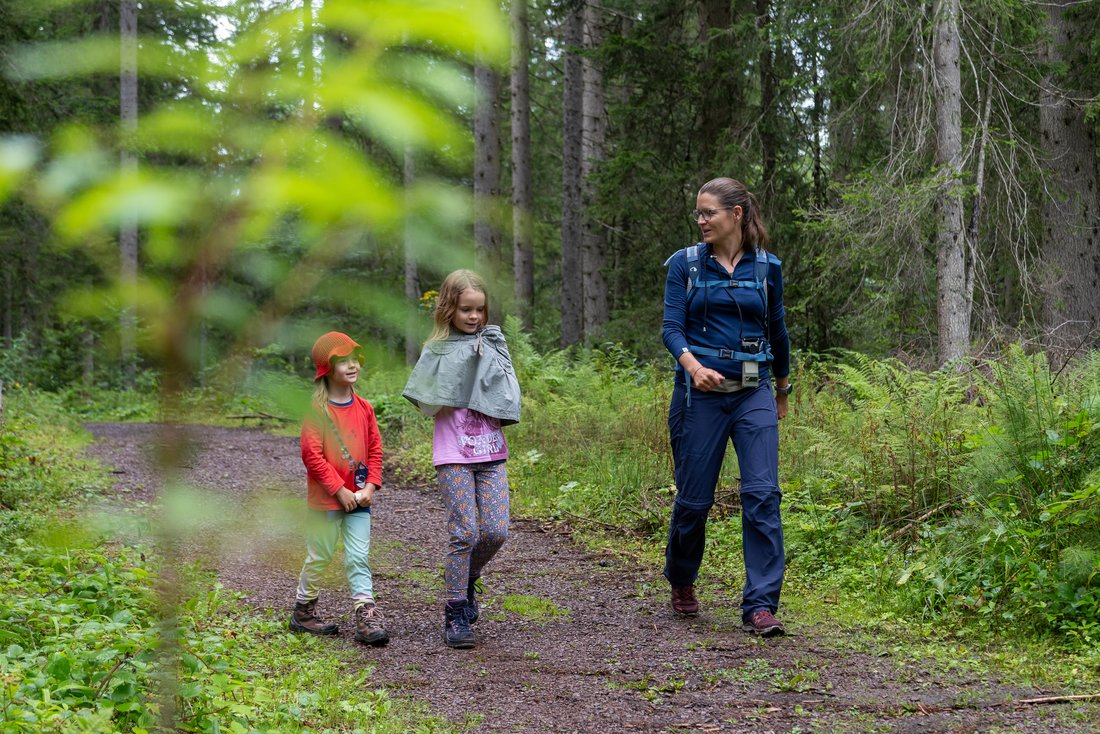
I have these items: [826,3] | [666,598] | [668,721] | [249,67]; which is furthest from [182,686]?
[826,3]

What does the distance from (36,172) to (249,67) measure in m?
0.36

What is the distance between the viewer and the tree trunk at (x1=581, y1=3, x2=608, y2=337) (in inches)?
682

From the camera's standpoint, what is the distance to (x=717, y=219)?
512 cm

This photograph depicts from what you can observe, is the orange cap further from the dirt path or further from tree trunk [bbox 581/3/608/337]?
tree trunk [bbox 581/3/608/337]

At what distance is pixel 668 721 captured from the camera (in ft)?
12.7

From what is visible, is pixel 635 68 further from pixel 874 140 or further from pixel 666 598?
pixel 666 598

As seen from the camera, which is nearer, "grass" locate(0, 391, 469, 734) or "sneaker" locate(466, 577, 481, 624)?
"grass" locate(0, 391, 469, 734)

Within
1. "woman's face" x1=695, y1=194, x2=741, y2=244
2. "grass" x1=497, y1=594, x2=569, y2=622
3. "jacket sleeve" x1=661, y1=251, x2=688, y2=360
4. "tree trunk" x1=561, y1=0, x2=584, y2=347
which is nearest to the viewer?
"woman's face" x1=695, y1=194, x2=741, y2=244

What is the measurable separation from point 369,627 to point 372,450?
922mm

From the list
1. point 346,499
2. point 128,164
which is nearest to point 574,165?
point 346,499

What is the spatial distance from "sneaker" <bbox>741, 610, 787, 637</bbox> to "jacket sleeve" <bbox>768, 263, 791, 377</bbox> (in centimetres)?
133

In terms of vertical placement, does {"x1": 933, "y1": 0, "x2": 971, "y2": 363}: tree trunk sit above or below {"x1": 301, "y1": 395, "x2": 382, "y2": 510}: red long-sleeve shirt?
above

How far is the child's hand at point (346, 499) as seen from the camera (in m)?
4.92

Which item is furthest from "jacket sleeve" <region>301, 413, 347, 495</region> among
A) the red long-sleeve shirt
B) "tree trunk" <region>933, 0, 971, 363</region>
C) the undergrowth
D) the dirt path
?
"tree trunk" <region>933, 0, 971, 363</region>
